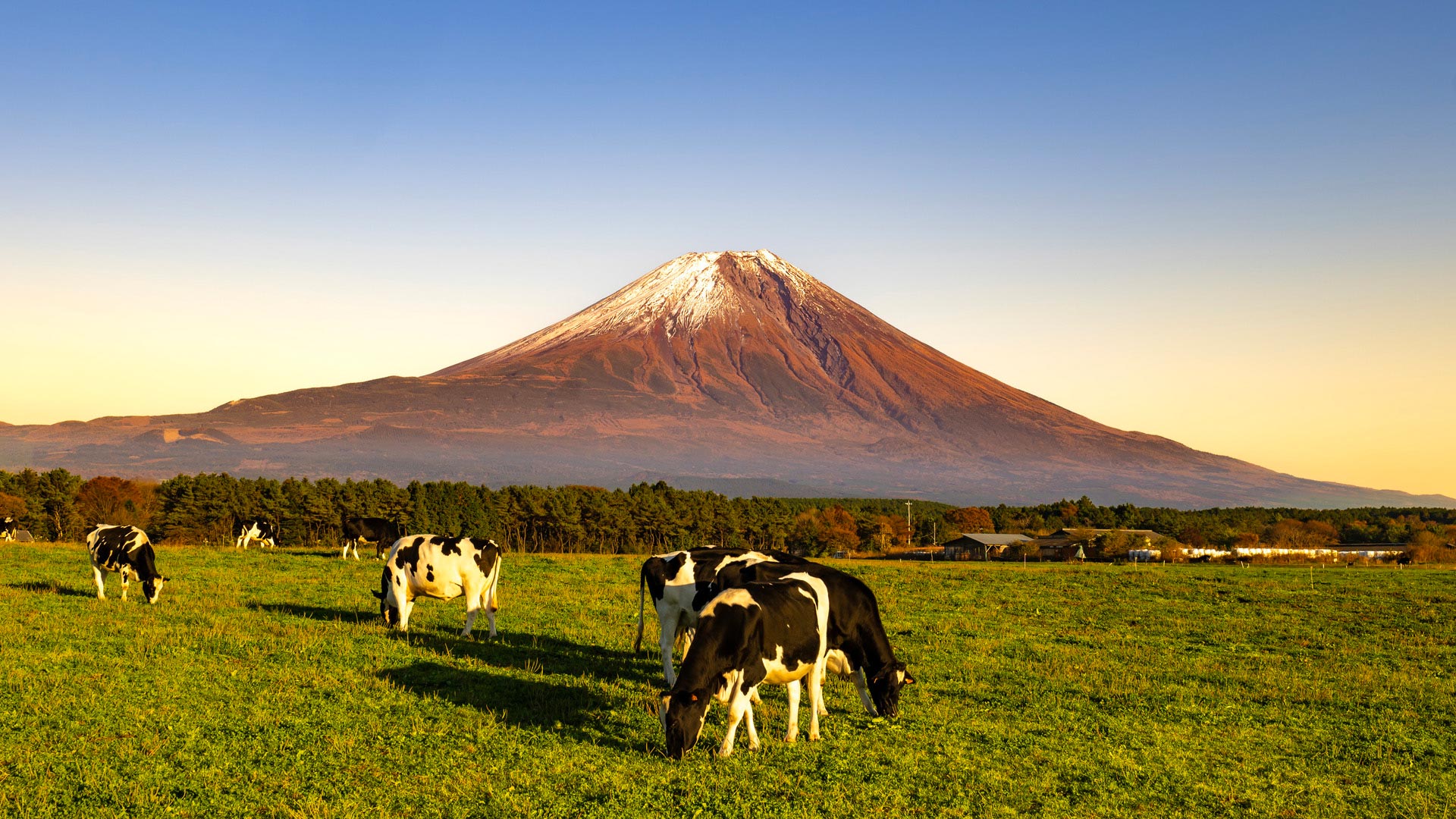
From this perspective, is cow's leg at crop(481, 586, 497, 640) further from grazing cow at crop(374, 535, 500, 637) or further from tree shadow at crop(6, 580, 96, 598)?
tree shadow at crop(6, 580, 96, 598)

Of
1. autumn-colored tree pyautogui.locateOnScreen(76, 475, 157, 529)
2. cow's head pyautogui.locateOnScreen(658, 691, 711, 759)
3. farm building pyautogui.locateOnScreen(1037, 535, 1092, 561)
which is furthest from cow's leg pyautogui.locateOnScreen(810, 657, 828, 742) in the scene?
autumn-colored tree pyautogui.locateOnScreen(76, 475, 157, 529)

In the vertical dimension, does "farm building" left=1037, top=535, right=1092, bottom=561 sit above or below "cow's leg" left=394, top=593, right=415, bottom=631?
below

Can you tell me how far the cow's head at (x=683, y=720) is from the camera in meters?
9.66

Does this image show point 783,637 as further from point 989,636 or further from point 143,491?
point 143,491

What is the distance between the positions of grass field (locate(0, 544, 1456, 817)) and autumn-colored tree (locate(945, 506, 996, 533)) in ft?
381

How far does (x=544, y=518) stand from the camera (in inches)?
3782

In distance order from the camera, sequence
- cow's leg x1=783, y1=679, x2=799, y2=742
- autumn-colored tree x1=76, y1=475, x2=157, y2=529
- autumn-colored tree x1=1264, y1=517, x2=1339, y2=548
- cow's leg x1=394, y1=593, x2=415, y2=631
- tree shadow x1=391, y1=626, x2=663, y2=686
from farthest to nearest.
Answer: autumn-colored tree x1=1264, y1=517, x2=1339, y2=548
autumn-colored tree x1=76, y1=475, x2=157, y2=529
cow's leg x1=394, y1=593, x2=415, y2=631
tree shadow x1=391, y1=626, x2=663, y2=686
cow's leg x1=783, y1=679, x2=799, y2=742

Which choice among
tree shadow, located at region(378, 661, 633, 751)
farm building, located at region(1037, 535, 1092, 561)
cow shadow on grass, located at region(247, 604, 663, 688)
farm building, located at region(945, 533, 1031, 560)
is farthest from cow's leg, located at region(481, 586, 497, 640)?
farm building, located at region(945, 533, 1031, 560)

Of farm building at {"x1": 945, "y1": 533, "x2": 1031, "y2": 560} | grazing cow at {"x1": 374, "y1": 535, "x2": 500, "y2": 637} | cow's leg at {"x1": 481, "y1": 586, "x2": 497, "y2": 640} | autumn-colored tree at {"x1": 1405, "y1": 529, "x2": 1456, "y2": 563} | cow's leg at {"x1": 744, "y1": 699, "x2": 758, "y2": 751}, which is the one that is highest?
grazing cow at {"x1": 374, "y1": 535, "x2": 500, "y2": 637}

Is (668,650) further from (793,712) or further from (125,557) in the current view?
(125,557)

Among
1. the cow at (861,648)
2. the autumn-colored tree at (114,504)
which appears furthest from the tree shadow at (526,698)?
the autumn-colored tree at (114,504)

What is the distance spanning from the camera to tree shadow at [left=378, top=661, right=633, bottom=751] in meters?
10.8

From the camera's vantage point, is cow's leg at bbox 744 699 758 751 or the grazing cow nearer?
cow's leg at bbox 744 699 758 751

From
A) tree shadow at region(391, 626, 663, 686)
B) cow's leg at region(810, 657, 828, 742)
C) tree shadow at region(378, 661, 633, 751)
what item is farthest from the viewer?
tree shadow at region(391, 626, 663, 686)
